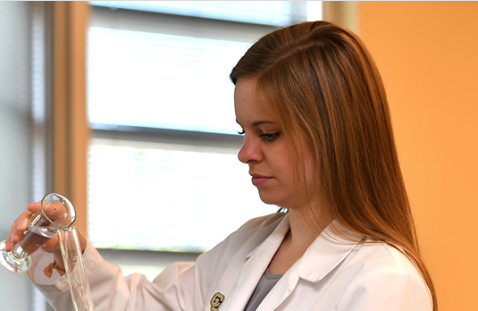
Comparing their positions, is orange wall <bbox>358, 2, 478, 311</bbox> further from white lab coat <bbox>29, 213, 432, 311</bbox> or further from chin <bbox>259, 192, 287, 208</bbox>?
chin <bbox>259, 192, 287, 208</bbox>

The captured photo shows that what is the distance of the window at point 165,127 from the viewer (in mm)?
1974

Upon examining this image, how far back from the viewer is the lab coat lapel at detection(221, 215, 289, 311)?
112 cm

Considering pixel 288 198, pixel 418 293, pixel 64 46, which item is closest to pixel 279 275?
pixel 288 198

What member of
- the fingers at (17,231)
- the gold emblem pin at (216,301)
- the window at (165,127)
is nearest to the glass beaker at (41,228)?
the fingers at (17,231)

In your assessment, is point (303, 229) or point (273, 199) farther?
point (303, 229)

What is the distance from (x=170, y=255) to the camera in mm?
2027

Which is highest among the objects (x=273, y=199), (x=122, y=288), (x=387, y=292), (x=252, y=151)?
(x=252, y=151)

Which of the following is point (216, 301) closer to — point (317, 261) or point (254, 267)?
point (254, 267)

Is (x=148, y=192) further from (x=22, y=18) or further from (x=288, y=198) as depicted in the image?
(x=288, y=198)

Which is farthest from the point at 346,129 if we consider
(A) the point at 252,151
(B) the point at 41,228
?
(B) the point at 41,228

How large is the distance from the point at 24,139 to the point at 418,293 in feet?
4.26

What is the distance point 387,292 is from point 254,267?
377mm

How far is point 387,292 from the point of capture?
0.88m

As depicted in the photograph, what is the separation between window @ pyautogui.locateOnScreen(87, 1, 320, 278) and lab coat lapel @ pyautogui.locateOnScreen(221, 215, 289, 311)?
830 mm
